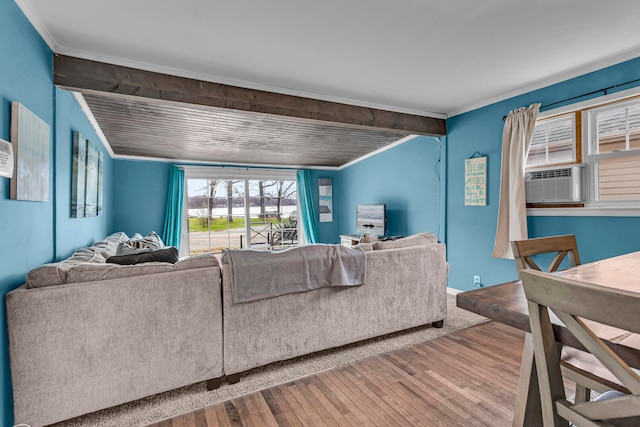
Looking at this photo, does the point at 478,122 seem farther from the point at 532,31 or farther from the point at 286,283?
the point at 286,283

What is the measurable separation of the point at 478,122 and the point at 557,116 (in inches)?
33.4

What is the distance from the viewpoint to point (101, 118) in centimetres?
347

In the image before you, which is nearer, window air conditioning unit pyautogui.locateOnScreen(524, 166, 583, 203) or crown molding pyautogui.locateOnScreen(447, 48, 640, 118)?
crown molding pyautogui.locateOnScreen(447, 48, 640, 118)

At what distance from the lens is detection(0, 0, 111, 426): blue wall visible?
Result: 1483 millimetres

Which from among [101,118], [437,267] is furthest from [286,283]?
[101,118]

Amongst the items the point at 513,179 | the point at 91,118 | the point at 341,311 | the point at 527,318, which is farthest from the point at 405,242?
the point at 91,118

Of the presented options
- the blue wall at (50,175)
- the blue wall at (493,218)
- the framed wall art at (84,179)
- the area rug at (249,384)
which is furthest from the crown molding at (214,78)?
the area rug at (249,384)

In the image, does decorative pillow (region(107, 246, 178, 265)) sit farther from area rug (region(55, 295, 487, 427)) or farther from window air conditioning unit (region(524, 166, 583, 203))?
window air conditioning unit (region(524, 166, 583, 203))

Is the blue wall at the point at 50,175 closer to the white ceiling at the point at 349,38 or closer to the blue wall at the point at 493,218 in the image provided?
the white ceiling at the point at 349,38

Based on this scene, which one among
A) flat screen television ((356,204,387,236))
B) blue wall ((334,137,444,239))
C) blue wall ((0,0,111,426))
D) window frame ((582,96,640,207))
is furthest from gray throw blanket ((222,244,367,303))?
flat screen television ((356,204,387,236))

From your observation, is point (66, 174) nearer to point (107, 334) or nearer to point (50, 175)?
point (50, 175)

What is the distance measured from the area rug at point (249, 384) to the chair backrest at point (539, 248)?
1.31m

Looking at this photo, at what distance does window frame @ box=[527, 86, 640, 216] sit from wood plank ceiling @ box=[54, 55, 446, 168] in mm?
1552

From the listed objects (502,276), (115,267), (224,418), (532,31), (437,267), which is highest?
(532,31)
